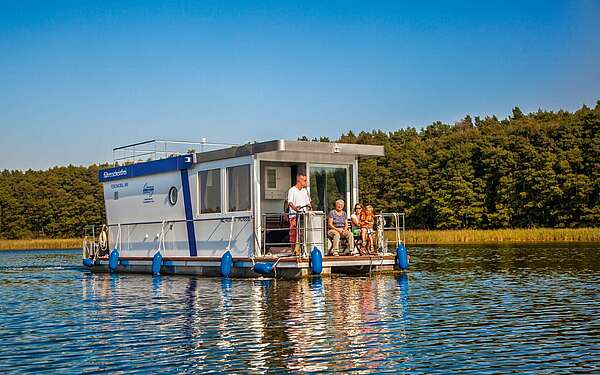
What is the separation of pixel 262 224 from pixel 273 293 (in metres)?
4.62

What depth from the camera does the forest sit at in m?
58.6

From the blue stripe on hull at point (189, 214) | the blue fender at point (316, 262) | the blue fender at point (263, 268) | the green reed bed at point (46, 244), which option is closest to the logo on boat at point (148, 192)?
the blue stripe on hull at point (189, 214)

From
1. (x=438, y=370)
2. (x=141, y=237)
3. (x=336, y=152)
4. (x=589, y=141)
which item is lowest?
(x=438, y=370)

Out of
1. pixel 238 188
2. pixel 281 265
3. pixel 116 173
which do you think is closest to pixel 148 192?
pixel 116 173

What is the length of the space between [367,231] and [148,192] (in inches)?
276

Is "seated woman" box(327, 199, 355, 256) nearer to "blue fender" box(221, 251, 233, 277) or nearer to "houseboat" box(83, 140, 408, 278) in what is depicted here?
"houseboat" box(83, 140, 408, 278)

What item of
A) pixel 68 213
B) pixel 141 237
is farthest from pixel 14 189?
pixel 141 237

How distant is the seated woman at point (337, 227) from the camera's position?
768 inches

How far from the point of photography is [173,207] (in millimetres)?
22484

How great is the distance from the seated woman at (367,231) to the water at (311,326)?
1.54 m

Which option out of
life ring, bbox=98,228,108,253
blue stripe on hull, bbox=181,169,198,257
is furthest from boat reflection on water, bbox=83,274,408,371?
life ring, bbox=98,228,108,253

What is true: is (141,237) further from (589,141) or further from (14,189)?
(14,189)

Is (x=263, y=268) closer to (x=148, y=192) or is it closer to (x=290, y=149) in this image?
(x=290, y=149)

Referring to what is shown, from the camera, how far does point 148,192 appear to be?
23.6 meters
